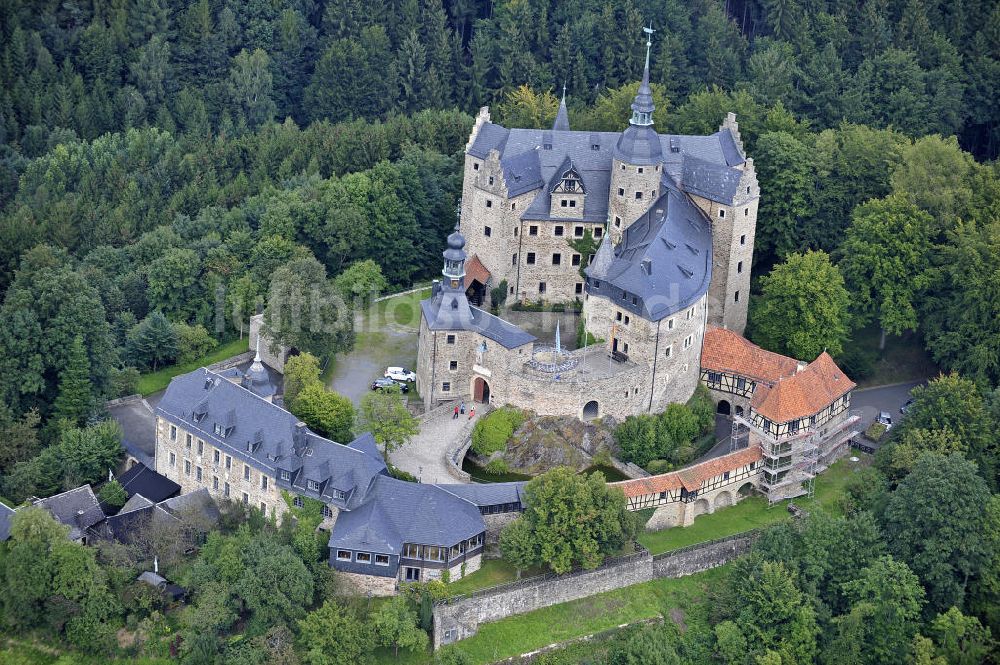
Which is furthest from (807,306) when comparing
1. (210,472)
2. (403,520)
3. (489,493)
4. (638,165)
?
(210,472)

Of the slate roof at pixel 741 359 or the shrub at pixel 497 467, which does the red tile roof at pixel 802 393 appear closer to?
the slate roof at pixel 741 359

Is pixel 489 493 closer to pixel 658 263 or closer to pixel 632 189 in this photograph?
pixel 658 263

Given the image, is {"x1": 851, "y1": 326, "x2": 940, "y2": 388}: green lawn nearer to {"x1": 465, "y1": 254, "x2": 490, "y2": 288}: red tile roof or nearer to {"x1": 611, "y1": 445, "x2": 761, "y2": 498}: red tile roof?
{"x1": 611, "y1": 445, "x2": 761, "y2": 498}: red tile roof

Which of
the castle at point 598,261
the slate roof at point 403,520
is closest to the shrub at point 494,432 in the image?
the castle at point 598,261

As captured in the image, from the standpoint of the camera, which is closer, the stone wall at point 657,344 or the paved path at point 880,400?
the stone wall at point 657,344

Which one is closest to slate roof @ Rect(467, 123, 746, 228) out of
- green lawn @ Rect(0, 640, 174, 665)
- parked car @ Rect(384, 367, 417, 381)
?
parked car @ Rect(384, 367, 417, 381)

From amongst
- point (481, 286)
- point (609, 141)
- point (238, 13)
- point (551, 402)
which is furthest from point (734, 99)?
point (238, 13)
